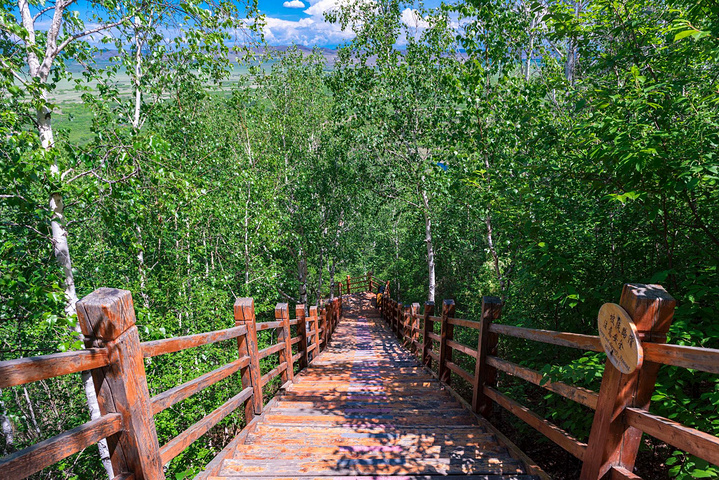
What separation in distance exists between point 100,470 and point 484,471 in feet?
38.8

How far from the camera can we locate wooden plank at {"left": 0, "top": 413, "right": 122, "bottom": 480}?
Answer: 1.13m

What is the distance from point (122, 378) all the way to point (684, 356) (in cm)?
271

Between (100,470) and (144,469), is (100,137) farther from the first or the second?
(100,470)

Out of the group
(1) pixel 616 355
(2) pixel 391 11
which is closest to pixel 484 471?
(1) pixel 616 355

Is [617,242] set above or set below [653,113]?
below

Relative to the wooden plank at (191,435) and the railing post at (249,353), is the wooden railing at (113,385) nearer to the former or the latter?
the wooden plank at (191,435)

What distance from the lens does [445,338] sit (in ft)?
15.4

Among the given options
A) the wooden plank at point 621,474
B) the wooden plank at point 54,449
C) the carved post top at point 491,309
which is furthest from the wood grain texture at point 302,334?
the wooden plank at point 621,474

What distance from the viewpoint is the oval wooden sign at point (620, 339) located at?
1.52m

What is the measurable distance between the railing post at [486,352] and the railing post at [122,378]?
286 cm

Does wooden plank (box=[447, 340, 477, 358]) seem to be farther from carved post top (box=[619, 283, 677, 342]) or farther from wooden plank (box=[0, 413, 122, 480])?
wooden plank (box=[0, 413, 122, 480])

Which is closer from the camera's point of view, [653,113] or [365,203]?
[653,113]

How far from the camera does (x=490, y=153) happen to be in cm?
730

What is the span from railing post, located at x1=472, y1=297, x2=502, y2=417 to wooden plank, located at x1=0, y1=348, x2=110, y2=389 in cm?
313
